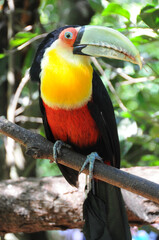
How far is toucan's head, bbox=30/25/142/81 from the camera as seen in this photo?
8.48ft

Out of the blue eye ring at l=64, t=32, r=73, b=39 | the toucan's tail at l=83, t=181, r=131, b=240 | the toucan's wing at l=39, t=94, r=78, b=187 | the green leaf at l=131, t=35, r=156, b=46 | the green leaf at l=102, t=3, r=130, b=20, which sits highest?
the green leaf at l=102, t=3, r=130, b=20

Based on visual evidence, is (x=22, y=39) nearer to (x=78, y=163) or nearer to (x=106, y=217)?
(x=78, y=163)

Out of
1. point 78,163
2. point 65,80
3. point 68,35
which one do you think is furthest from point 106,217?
point 68,35

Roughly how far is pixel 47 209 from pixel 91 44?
63.2 inches

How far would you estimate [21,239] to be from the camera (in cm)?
404

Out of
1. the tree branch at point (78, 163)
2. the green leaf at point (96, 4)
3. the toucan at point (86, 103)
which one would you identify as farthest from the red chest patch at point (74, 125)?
the green leaf at point (96, 4)

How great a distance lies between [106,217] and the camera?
291 cm

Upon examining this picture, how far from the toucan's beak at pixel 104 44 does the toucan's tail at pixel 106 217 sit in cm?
115

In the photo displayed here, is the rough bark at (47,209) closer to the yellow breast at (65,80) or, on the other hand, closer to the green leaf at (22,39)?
the yellow breast at (65,80)

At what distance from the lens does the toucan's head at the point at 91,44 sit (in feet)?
8.48

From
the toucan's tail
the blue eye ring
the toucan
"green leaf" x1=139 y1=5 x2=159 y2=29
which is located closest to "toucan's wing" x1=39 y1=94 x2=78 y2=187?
the toucan

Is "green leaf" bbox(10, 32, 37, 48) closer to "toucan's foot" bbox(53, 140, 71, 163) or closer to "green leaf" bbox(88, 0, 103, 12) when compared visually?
"green leaf" bbox(88, 0, 103, 12)

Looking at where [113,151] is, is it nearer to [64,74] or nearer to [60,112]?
[60,112]

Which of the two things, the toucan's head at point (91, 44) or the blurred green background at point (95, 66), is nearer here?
the toucan's head at point (91, 44)
